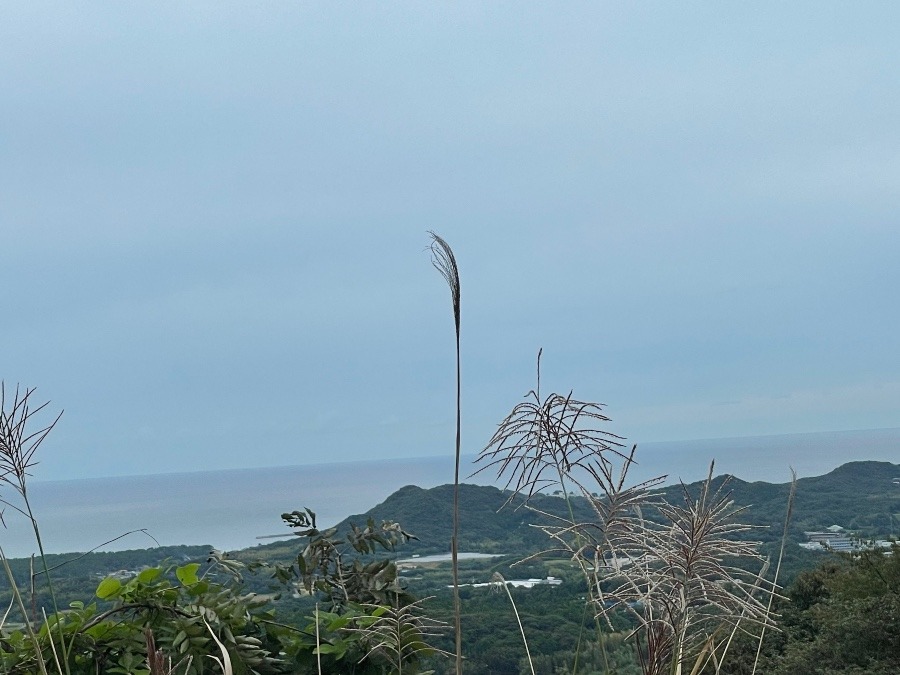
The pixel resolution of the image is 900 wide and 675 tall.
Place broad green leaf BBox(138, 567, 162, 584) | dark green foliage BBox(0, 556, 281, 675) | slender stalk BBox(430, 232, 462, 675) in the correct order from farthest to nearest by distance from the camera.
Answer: broad green leaf BBox(138, 567, 162, 584)
dark green foliage BBox(0, 556, 281, 675)
slender stalk BBox(430, 232, 462, 675)

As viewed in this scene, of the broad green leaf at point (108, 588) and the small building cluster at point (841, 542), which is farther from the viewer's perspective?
the small building cluster at point (841, 542)

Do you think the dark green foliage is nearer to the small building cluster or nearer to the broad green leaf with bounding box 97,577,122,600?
the broad green leaf with bounding box 97,577,122,600

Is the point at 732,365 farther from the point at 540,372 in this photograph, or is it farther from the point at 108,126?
the point at 108,126

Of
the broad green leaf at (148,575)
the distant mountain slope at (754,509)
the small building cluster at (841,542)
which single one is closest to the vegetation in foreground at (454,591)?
the broad green leaf at (148,575)

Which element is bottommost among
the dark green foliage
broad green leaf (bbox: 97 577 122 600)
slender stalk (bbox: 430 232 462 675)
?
the dark green foliage

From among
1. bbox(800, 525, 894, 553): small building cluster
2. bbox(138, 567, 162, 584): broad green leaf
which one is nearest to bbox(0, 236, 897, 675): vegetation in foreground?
bbox(138, 567, 162, 584): broad green leaf

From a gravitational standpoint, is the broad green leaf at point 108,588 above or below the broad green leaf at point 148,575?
below

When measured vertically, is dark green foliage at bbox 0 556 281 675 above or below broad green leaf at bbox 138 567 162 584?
below

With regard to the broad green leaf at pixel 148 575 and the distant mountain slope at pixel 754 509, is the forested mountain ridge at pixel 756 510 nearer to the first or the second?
the distant mountain slope at pixel 754 509

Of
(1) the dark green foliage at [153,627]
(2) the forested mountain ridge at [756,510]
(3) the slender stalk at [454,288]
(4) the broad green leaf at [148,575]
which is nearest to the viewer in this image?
(3) the slender stalk at [454,288]

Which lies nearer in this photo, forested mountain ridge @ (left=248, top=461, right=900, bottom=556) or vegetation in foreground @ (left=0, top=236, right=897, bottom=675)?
vegetation in foreground @ (left=0, top=236, right=897, bottom=675)

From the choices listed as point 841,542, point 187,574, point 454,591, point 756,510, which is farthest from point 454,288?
point 841,542

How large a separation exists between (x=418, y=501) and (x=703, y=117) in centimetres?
826

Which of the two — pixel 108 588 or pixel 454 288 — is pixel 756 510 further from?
pixel 454 288
